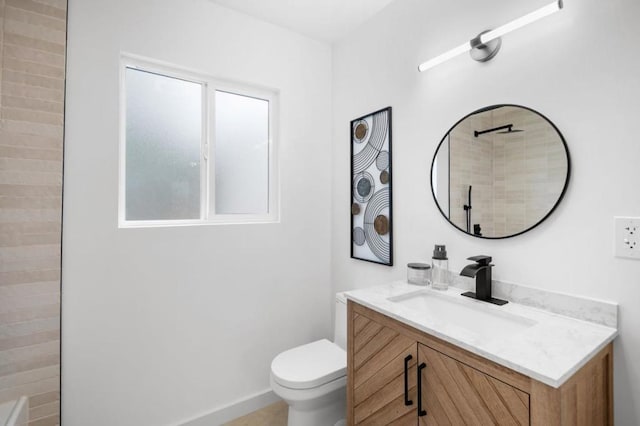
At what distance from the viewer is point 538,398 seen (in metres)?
0.81

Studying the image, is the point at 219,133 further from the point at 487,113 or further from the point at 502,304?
the point at 502,304

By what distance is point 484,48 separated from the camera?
1416mm

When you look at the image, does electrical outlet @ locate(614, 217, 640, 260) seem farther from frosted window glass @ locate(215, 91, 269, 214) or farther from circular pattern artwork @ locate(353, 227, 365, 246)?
frosted window glass @ locate(215, 91, 269, 214)

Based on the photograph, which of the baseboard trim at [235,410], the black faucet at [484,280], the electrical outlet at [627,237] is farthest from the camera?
the baseboard trim at [235,410]

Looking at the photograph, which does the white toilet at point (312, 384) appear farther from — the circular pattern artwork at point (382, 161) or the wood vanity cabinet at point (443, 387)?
the circular pattern artwork at point (382, 161)

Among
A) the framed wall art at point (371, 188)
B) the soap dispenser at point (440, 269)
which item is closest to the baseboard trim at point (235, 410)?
the framed wall art at point (371, 188)

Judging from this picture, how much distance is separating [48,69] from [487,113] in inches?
80.3

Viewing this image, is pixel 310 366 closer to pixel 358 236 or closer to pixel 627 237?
pixel 358 236

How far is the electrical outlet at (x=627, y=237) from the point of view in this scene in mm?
1034

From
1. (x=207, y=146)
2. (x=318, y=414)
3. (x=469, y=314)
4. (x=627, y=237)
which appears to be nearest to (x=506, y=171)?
(x=627, y=237)

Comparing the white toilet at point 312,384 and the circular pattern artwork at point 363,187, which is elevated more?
the circular pattern artwork at point 363,187

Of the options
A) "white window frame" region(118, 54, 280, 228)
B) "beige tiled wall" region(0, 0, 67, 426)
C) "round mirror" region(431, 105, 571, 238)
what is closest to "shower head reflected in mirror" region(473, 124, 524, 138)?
"round mirror" region(431, 105, 571, 238)

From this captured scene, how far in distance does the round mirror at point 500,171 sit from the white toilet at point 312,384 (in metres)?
1.01

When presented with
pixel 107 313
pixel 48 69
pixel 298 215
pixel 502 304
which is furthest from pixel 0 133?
pixel 502 304
